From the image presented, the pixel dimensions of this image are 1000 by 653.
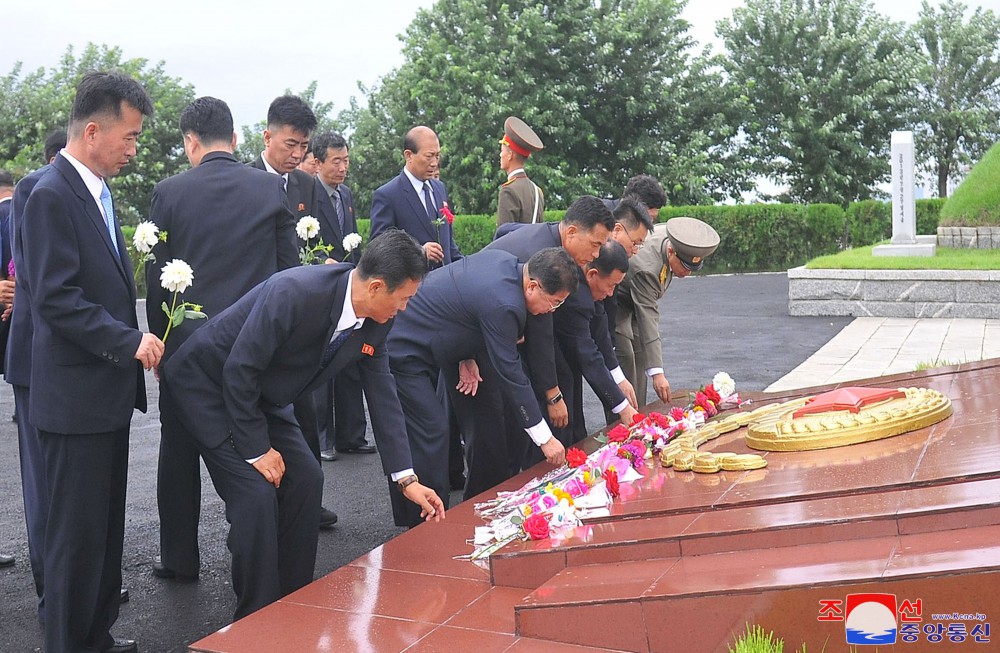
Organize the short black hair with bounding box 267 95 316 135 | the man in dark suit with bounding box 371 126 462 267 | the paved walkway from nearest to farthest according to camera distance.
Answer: the short black hair with bounding box 267 95 316 135
the man in dark suit with bounding box 371 126 462 267
the paved walkway

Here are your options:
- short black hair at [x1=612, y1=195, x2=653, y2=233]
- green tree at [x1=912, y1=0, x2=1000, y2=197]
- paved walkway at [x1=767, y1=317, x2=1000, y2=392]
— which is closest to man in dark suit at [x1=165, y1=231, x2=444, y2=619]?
short black hair at [x1=612, y1=195, x2=653, y2=233]

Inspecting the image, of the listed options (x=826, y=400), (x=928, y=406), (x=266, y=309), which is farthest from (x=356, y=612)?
(x=928, y=406)

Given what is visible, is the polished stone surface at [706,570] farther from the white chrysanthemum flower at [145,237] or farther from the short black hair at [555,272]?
the white chrysanthemum flower at [145,237]

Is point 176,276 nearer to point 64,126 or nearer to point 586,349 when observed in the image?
point 586,349

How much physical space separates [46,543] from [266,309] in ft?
3.32

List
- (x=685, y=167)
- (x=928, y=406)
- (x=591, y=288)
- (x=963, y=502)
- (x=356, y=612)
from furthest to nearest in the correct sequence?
(x=685, y=167), (x=591, y=288), (x=928, y=406), (x=356, y=612), (x=963, y=502)

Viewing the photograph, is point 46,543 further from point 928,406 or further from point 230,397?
point 928,406

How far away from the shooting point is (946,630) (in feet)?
8.34

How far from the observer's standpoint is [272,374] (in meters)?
3.52

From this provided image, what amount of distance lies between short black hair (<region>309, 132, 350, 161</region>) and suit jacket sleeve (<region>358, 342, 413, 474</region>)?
2.84 meters

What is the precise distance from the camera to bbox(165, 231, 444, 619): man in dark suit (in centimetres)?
333

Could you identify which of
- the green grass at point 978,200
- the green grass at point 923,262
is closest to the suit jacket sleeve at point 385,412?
the green grass at point 923,262

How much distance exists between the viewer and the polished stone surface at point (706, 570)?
2.67 m

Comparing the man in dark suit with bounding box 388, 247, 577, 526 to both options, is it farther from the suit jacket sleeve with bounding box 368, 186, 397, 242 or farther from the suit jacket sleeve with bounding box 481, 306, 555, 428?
the suit jacket sleeve with bounding box 368, 186, 397, 242
